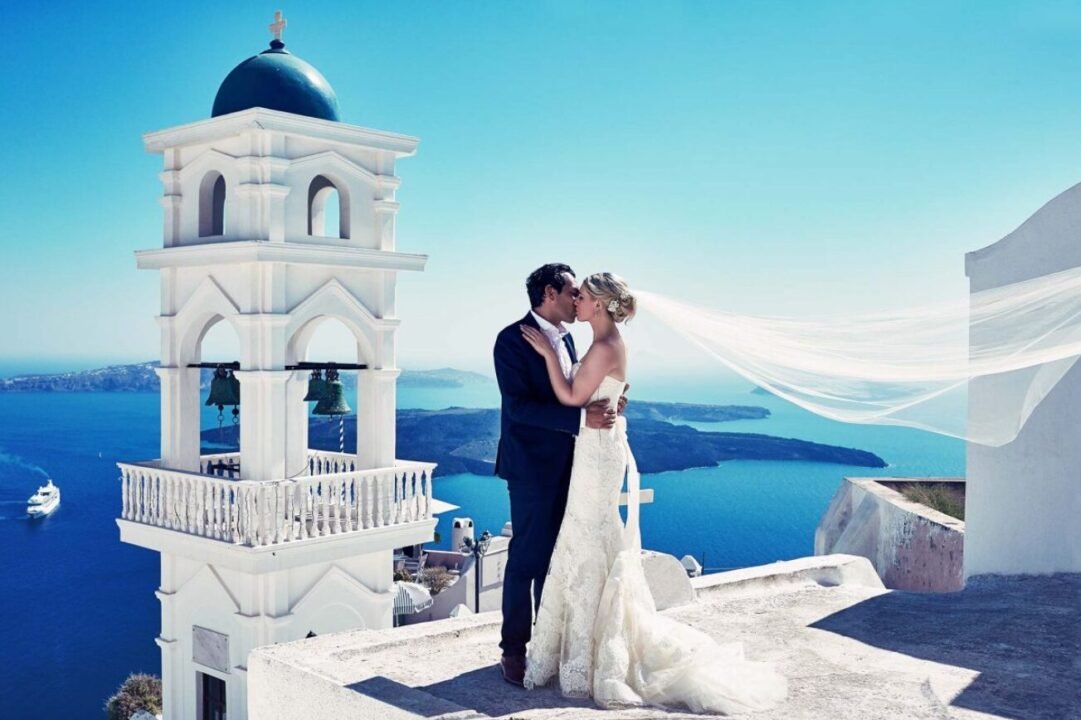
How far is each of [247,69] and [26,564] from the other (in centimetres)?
5560

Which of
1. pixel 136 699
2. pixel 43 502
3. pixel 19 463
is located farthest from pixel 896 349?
pixel 19 463

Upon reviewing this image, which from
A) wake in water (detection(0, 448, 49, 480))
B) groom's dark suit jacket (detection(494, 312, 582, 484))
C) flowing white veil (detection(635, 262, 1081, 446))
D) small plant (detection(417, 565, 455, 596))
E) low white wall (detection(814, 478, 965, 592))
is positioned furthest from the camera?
wake in water (detection(0, 448, 49, 480))

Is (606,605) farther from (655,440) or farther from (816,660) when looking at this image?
(655,440)

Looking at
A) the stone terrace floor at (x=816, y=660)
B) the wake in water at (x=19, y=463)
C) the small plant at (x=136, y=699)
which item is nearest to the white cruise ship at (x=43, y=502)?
the wake in water at (x=19, y=463)

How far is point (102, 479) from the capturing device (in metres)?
76.9

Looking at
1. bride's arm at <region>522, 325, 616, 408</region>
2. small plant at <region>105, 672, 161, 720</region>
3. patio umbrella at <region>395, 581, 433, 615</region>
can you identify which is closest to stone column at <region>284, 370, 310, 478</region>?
bride's arm at <region>522, 325, 616, 408</region>

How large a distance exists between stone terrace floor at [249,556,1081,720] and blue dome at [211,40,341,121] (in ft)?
21.9

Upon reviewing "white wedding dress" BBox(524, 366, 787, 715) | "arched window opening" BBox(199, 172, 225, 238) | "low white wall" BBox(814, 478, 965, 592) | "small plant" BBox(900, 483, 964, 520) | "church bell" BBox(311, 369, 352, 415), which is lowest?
"low white wall" BBox(814, 478, 965, 592)

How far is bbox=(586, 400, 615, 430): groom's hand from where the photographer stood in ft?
12.5

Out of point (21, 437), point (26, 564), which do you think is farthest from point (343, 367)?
point (21, 437)

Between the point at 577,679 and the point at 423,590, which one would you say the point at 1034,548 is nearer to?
the point at 577,679

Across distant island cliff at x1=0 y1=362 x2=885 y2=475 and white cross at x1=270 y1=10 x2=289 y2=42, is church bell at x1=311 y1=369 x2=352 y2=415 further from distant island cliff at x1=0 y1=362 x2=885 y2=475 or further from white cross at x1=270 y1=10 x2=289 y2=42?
distant island cliff at x1=0 y1=362 x2=885 y2=475

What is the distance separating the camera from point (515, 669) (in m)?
3.95

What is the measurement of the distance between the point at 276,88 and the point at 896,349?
23.4 feet
